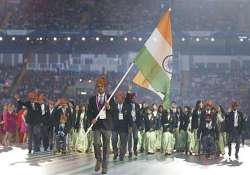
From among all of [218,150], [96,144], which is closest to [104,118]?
[96,144]

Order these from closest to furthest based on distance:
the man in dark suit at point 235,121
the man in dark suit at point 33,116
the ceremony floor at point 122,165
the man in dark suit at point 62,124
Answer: the ceremony floor at point 122,165 → the man in dark suit at point 235,121 → the man in dark suit at point 33,116 → the man in dark suit at point 62,124

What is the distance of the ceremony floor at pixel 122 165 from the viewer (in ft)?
39.3

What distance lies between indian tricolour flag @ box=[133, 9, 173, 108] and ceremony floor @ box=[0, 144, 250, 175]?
178 cm

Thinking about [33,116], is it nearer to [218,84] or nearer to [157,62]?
[157,62]

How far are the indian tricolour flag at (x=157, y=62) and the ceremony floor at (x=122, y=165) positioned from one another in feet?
5.83

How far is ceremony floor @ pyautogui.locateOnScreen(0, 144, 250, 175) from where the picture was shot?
39.3ft

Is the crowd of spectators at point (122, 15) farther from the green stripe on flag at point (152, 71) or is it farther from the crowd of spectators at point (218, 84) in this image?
the green stripe on flag at point (152, 71)

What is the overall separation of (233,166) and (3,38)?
2737 cm

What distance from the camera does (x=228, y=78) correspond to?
3994cm

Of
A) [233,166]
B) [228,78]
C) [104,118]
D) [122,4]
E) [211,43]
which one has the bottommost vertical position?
[233,166]

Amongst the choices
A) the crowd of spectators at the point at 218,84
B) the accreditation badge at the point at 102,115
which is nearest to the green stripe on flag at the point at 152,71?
the accreditation badge at the point at 102,115

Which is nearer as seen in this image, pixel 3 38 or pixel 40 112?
pixel 40 112

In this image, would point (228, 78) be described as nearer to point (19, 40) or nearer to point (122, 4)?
point (122, 4)

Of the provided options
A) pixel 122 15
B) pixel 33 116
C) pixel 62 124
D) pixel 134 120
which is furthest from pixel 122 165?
pixel 122 15
